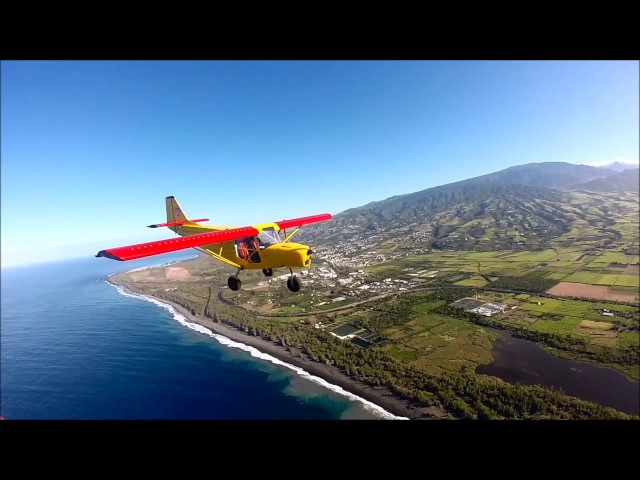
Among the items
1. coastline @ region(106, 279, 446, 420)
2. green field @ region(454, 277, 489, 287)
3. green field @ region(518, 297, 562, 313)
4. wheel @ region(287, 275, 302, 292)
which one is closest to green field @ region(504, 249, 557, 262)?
green field @ region(454, 277, 489, 287)

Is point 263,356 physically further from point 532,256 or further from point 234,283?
point 532,256

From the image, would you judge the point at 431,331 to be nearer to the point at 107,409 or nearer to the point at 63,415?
the point at 107,409

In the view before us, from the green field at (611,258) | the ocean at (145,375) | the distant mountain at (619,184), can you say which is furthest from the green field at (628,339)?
the distant mountain at (619,184)

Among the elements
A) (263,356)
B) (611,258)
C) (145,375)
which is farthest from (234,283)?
(611,258)

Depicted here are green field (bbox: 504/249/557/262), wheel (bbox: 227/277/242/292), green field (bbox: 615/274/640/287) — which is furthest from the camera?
green field (bbox: 504/249/557/262)

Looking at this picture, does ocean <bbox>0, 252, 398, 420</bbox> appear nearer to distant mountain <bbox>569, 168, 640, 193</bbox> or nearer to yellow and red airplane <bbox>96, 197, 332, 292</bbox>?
yellow and red airplane <bbox>96, 197, 332, 292</bbox>

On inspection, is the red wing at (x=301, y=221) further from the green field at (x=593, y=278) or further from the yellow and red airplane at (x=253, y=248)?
the green field at (x=593, y=278)
